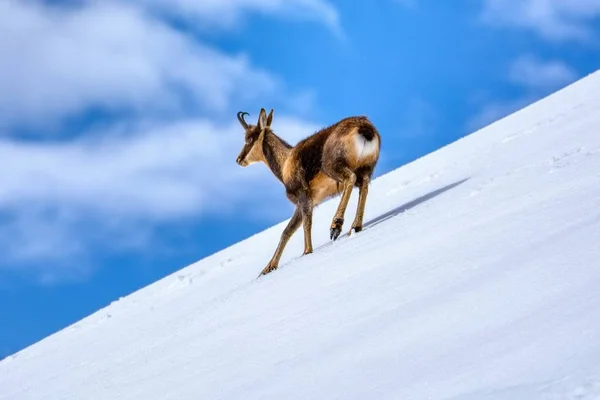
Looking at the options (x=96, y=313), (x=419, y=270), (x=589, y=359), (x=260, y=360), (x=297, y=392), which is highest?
(x=96, y=313)

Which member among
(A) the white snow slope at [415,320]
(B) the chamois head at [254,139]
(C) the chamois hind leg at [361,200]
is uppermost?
(B) the chamois head at [254,139]

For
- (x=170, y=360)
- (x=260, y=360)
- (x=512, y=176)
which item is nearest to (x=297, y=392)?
(x=260, y=360)

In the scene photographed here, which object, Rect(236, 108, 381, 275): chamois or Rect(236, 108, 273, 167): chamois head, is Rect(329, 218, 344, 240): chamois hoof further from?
Rect(236, 108, 273, 167): chamois head

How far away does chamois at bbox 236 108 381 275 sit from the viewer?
26.1ft

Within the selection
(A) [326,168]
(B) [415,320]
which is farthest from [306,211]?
(B) [415,320]

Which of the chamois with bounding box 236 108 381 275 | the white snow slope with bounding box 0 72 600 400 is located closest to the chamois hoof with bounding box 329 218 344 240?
the chamois with bounding box 236 108 381 275

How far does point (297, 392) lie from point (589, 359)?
1.34 meters

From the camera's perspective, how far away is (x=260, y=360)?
430 cm

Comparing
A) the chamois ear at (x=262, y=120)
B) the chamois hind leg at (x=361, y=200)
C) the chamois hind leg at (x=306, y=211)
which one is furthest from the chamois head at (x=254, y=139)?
the chamois hind leg at (x=361, y=200)

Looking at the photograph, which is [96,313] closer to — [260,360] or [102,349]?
[102,349]

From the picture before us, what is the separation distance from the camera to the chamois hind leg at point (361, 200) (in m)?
7.92

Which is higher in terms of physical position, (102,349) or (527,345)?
(102,349)

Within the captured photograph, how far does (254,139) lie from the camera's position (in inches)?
362

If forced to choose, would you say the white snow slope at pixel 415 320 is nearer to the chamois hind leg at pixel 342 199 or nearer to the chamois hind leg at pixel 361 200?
the chamois hind leg at pixel 342 199
